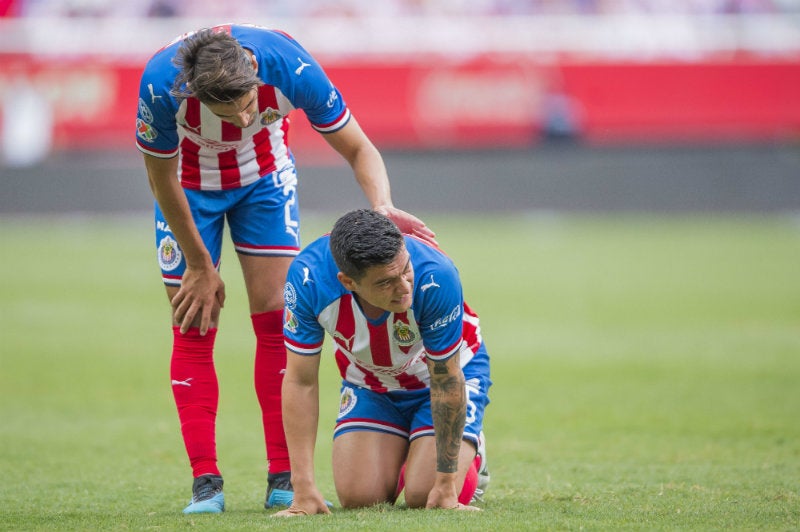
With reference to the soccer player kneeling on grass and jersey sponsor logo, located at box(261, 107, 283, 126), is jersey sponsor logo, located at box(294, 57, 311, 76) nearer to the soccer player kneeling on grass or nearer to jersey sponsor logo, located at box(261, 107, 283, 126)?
jersey sponsor logo, located at box(261, 107, 283, 126)

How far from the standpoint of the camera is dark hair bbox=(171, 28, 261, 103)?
4324 millimetres

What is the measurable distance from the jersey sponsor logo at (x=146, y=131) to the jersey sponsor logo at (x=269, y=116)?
51cm

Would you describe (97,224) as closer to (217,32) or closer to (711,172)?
(711,172)

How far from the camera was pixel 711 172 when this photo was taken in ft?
71.4

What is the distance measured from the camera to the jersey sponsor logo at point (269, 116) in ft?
16.1

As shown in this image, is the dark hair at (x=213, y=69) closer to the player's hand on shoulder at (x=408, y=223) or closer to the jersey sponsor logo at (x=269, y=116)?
the jersey sponsor logo at (x=269, y=116)

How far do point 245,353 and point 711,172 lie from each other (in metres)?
14.1

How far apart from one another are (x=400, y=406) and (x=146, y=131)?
5.70ft

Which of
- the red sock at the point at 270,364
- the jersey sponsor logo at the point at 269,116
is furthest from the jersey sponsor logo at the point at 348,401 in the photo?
the jersey sponsor logo at the point at 269,116

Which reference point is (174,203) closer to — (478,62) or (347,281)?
(347,281)

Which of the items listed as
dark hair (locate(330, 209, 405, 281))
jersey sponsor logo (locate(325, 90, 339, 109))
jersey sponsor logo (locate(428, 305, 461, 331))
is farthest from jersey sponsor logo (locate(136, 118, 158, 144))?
jersey sponsor logo (locate(428, 305, 461, 331))

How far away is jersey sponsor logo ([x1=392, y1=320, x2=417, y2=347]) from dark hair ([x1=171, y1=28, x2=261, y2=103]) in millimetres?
1158

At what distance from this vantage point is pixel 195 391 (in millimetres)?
5133

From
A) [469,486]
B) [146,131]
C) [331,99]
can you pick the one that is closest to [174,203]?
[146,131]
